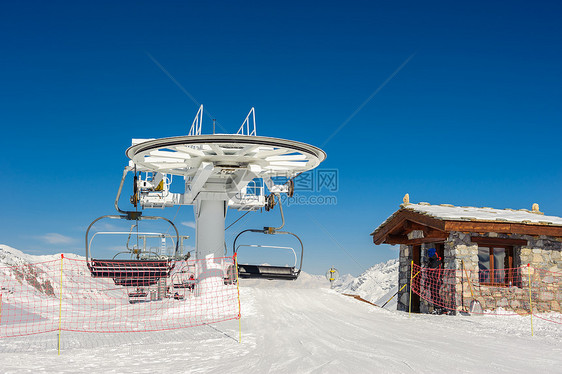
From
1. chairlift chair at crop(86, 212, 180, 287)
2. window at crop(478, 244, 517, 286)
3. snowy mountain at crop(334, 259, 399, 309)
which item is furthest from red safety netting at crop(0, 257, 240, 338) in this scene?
snowy mountain at crop(334, 259, 399, 309)

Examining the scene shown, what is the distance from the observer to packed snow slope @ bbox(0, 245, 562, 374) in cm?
669

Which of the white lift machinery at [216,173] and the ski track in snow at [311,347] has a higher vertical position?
the white lift machinery at [216,173]

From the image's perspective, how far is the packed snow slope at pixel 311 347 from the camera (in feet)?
22.0

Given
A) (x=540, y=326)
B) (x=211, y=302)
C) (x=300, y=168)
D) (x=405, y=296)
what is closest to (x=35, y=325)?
(x=211, y=302)

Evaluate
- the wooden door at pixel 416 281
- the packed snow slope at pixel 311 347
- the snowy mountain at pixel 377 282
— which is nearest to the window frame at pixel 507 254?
the packed snow slope at pixel 311 347

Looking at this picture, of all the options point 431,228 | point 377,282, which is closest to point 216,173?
point 431,228

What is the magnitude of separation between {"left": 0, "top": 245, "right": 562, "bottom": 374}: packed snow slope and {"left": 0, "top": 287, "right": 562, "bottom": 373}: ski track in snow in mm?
15

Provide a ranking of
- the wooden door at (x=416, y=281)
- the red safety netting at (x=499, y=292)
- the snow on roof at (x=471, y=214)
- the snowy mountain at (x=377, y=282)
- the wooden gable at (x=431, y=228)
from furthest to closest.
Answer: the snowy mountain at (x=377, y=282) → the wooden door at (x=416, y=281) → the snow on roof at (x=471, y=214) → the wooden gable at (x=431, y=228) → the red safety netting at (x=499, y=292)

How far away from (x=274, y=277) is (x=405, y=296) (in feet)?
14.1

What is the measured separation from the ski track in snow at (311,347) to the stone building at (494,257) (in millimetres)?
1029

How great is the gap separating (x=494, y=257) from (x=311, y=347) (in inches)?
355

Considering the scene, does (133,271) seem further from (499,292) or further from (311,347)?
(499,292)

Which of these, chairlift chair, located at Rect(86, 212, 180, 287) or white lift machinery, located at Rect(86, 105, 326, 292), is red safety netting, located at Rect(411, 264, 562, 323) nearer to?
white lift machinery, located at Rect(86, 105, 326, 292)

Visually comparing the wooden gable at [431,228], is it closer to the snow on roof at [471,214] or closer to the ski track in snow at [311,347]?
the snow on roof at [471,214]
